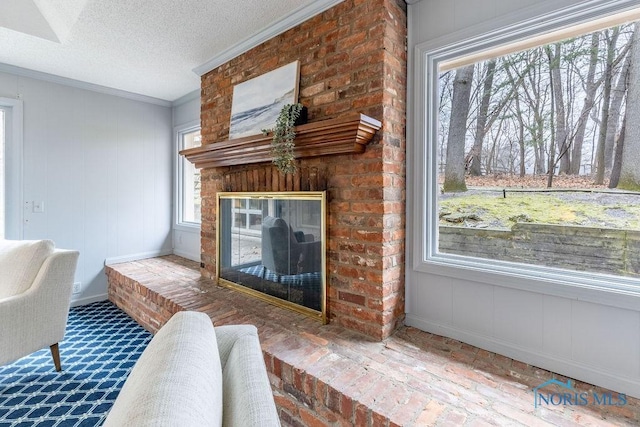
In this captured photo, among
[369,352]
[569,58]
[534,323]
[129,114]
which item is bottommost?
[369,352]

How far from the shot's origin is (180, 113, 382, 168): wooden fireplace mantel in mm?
1570

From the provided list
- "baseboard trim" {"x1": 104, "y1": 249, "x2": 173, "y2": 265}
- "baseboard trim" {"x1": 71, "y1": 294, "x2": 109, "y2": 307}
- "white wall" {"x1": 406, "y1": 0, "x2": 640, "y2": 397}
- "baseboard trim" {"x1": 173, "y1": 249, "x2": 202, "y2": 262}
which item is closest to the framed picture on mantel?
"white wall" {"x1": 406, "y1": 0, "x2": 640, "y2": 397}

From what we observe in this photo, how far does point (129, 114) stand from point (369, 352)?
3.66 metres

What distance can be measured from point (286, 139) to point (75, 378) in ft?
6.88

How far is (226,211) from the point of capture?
263cm

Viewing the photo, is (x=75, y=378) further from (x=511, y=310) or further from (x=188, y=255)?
(x=511, y=310)

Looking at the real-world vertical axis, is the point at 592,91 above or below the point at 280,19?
below

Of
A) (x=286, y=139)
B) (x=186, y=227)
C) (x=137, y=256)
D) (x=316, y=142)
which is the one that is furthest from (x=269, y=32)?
(x=137, y=256)

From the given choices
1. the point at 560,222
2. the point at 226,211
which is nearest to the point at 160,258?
the point at 226,211

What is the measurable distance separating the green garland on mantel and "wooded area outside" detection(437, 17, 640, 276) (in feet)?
2.92

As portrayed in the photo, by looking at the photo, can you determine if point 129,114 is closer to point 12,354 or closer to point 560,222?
point 12,354

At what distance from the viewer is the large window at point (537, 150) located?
1358 millimetres

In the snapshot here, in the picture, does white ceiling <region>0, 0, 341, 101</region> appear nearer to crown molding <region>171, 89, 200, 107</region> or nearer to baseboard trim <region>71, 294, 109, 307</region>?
crown molding <region>171, 89, 200, 107</region>

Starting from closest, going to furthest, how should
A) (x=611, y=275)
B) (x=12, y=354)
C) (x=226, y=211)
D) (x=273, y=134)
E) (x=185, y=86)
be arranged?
(x=611, y=275) < (x=12, y=354) < (x=273, y=134) < (x=226, y=211) < (x=185, y=86)
